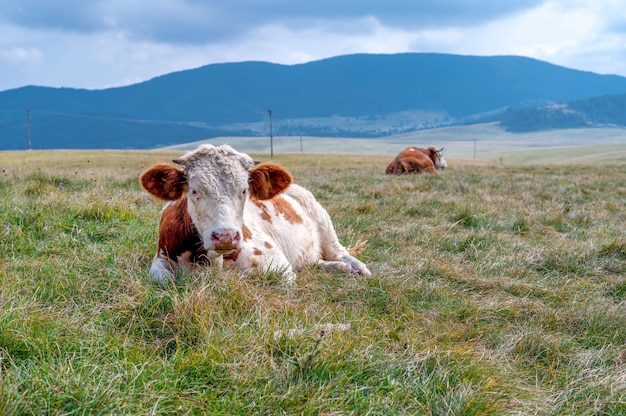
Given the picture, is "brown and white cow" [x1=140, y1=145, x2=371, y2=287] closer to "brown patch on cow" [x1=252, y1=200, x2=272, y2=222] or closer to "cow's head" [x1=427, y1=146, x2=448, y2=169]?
"brown patch on cow" [x1=252, y1=200, x2=272, y2=222]

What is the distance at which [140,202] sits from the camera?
950 cm

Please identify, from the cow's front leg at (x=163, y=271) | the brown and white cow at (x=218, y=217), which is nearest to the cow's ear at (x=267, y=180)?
the brown and white cow at (x=218, y=217)

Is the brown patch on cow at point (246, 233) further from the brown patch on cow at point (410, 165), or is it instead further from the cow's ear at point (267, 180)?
the brown patch on cow at point (410, 165)

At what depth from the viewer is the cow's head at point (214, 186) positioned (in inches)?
193

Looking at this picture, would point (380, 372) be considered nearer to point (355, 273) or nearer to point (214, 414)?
point (214, 414)

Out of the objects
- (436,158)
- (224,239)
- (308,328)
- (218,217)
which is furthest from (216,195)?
(436,158)

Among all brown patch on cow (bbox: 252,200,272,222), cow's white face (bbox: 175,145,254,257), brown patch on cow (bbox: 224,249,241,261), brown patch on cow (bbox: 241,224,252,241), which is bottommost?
brown patch on cow (bbox: 224,249,241,261)

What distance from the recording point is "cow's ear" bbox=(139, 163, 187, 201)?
18.0 ft

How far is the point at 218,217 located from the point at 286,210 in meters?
2.28

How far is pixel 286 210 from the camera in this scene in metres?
7.23

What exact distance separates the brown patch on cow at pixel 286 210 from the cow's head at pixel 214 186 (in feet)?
3.91

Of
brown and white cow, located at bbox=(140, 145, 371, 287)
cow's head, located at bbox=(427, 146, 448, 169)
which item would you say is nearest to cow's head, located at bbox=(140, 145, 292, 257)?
brown and white cow, located at bbox=(140, 145, 371, 287)

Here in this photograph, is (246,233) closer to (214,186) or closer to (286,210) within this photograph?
(214,186)

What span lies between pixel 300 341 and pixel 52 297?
2.12m
